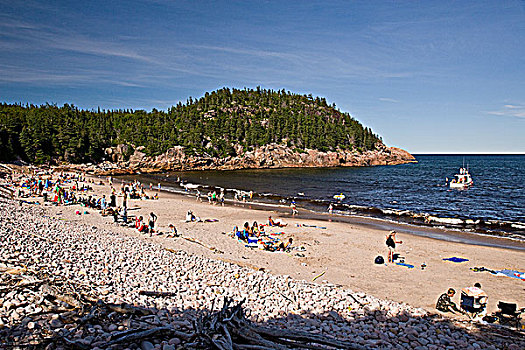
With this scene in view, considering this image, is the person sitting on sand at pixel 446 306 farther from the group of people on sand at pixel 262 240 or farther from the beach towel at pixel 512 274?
the group of people on sand at pixel 262 240

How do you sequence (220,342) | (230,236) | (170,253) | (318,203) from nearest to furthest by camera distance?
(220,342), (170,253), (230,236), (318,203)

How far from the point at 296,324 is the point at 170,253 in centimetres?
784

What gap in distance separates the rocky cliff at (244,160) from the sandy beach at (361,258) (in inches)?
2650

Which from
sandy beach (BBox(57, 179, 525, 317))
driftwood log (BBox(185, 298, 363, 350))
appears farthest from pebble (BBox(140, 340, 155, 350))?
sandy beach (BBox(57, 179, 525, 317))

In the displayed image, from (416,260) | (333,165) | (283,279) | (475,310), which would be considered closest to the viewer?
(475,310)

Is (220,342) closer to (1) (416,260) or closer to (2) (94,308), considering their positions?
(2) (94,308)

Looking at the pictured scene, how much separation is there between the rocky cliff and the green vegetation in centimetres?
302

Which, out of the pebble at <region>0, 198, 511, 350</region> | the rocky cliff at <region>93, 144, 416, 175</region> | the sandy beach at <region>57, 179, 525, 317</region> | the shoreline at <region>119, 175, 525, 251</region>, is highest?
the rocky cliff at <region>93, 144, 416, 175</region>

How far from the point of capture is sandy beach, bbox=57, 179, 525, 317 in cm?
1301

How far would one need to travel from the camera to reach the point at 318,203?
39625 mm

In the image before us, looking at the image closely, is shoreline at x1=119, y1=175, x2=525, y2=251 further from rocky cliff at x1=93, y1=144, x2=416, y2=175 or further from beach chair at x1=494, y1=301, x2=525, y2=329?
rocky cliff at x1=93, y1=144, x2=416, y2=175

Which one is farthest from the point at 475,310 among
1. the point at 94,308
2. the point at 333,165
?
the point at 333,165

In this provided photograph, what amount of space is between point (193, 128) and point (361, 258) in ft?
354

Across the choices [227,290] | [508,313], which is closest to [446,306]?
[508,313]
